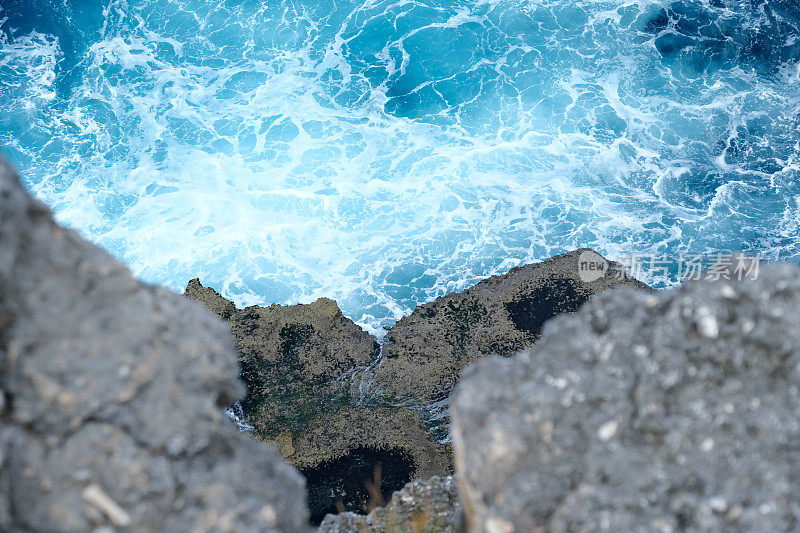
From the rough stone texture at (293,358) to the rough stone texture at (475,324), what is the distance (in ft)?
2.83

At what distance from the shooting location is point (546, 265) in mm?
18609

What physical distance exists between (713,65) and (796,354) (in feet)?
93.1

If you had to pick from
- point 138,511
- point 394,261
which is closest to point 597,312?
point 138,511

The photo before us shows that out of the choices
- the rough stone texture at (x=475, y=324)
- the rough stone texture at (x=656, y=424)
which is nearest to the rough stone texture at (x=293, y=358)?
the rough stone texture at (x=475, y=324)

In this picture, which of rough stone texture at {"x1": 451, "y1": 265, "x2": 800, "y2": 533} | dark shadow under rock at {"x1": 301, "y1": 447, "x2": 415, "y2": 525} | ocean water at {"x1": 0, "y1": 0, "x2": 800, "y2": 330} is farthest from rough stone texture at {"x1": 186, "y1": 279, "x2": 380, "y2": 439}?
rough stone texture at {"x1": 451, "y1": 265, "x2": 800, "y2": 533}

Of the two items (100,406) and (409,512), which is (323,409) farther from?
(100,406)

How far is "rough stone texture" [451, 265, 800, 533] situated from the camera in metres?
5.60

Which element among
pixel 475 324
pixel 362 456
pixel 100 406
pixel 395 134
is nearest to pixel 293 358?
pixel 362 456

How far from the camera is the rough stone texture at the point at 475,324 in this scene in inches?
645

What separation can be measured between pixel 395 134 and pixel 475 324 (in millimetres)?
14080

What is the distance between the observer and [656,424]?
573 cm

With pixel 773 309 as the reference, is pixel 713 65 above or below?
below

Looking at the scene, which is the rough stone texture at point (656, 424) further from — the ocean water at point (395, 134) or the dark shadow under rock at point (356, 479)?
the ocean water at point (395, 134)

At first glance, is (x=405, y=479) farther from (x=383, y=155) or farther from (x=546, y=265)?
(x=383, y=155)
